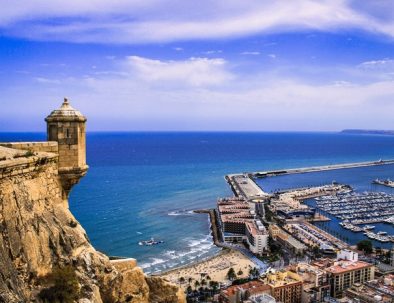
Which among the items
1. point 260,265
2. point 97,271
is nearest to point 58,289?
point 97,271

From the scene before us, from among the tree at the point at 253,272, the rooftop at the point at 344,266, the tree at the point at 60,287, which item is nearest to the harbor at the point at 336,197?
the rooftop at the point at 344,266

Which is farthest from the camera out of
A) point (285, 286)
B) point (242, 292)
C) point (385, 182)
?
point (385, 182)

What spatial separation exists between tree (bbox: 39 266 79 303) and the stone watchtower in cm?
227

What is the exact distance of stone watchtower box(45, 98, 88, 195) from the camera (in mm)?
9609

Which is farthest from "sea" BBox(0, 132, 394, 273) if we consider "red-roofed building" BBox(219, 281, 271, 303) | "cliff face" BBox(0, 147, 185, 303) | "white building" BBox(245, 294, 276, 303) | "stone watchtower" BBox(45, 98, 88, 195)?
"stone watchtower" BBox(45, 98, 88, 195)

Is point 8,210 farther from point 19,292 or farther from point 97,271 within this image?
point 97,271

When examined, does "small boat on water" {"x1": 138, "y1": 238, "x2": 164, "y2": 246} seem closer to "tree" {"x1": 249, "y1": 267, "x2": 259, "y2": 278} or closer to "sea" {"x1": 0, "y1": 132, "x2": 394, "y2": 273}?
"sea" {"x1": 0, "y1": 132, "x2": 394, "y2": 273}

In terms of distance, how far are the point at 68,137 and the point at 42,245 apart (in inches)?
98.8

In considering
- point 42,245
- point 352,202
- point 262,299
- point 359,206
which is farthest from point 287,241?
point 42,245

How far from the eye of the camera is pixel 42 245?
840cm

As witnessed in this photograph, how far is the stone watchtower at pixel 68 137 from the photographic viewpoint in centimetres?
961

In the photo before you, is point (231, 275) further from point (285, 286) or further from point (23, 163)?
point (23, 163)

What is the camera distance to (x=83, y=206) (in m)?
63.5

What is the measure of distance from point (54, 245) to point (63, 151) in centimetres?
215
